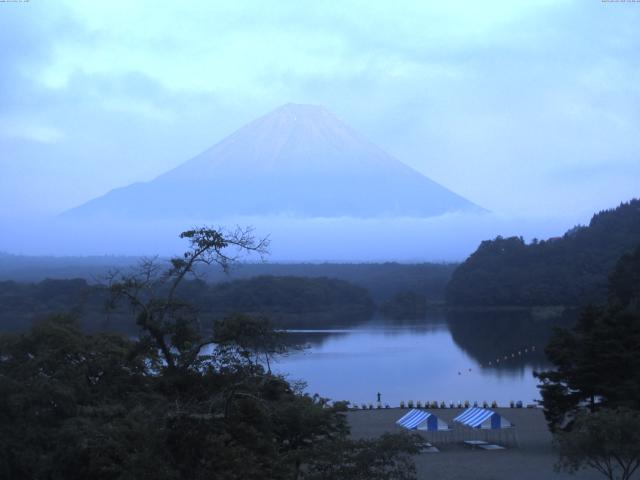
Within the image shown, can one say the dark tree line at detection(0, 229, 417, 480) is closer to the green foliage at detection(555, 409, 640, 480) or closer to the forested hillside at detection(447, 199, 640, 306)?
the green foliage at detection(555, 409, 640, 480)

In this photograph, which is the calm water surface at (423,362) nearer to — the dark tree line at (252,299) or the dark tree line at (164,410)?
the dark tree line at (164,410)

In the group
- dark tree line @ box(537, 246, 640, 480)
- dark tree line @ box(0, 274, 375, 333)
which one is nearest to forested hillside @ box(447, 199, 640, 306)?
dark tree line @ box(0, 274, 375, 333)

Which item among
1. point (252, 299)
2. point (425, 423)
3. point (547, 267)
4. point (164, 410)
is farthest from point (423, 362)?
point (547, 267)

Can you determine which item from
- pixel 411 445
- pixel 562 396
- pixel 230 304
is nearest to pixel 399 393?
pixel 562 396

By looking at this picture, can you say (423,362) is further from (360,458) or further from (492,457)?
(360,458)

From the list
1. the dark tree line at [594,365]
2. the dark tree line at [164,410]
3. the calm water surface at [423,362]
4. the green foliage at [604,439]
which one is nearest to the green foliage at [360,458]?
the dark tree line at [164,410]
